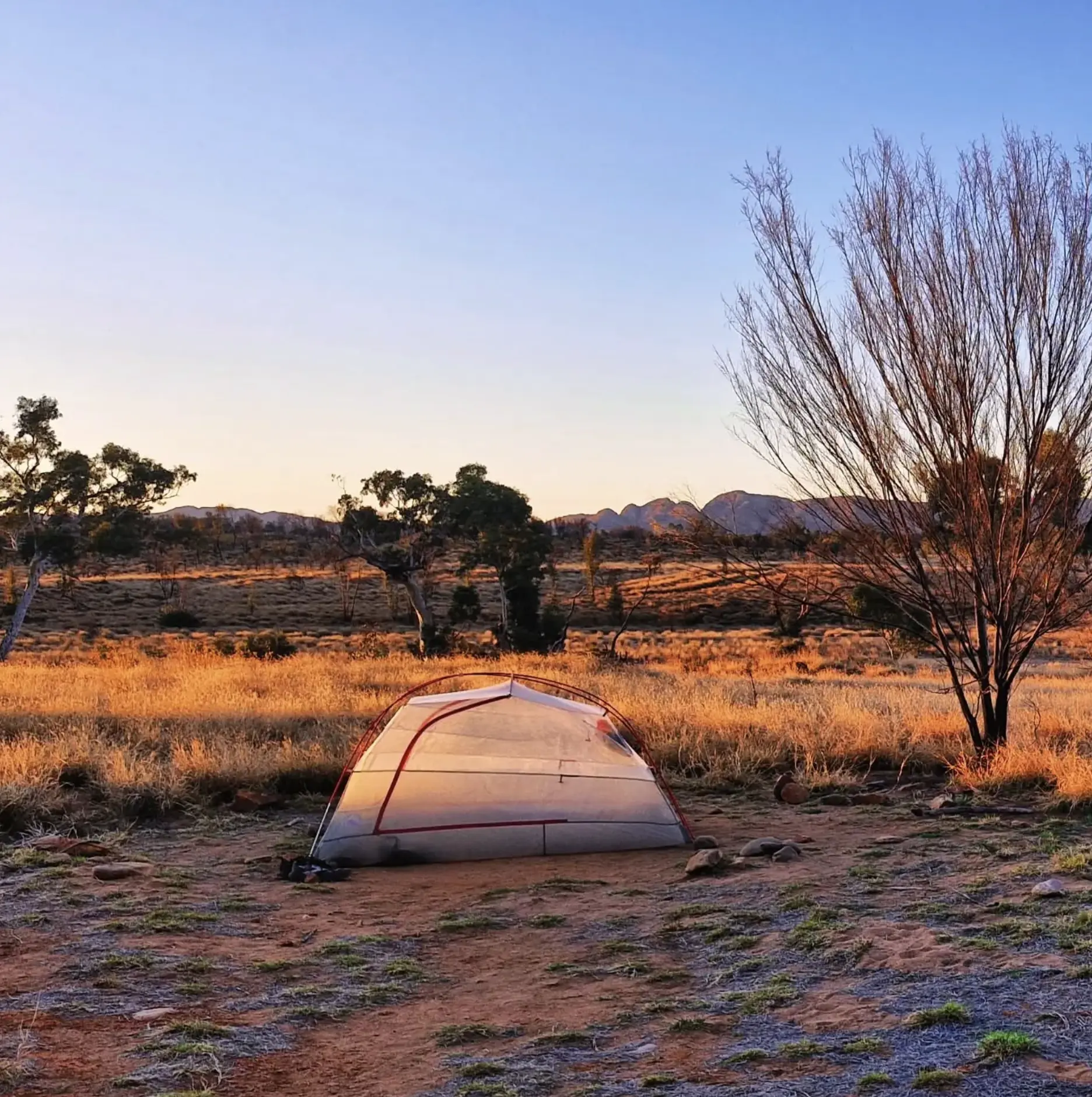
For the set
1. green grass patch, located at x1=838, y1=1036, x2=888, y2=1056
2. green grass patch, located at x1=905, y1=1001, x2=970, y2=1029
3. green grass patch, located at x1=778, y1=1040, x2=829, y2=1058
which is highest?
green grass patch, located at x1=905, y1=1001, x2=970, y2=1029

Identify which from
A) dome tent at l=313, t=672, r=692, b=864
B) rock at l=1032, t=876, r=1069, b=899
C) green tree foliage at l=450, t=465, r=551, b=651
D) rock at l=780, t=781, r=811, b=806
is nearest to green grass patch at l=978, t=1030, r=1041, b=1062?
rock at l=1032, t=876, r=1069, b=899

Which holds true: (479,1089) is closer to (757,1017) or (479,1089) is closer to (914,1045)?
A: (757,1017)

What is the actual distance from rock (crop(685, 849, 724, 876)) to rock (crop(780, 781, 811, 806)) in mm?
3019

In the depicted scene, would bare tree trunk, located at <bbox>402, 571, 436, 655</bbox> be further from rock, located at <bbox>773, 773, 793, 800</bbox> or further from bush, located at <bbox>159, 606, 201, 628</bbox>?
rock, located at <bbox>773, 773, 793, 800</bbox>

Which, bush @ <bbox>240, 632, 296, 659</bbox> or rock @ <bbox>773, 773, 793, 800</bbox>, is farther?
bush @ <bbox>240, 632, 296, 659</bbox>

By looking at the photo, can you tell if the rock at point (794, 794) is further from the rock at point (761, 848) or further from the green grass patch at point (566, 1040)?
the green grass patch at point (566, 1040)

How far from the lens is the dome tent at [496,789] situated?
931 centimetres

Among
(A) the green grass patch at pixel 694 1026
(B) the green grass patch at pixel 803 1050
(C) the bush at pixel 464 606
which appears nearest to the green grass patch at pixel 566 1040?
(A) the green grass patch at pixel 694 1026

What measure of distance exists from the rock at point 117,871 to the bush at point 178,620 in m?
41.0

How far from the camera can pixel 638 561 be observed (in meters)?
71.1

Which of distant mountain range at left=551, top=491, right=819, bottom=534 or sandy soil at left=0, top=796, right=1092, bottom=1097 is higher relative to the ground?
distant mountain range at left=551, top=491, right=819, bottom=534

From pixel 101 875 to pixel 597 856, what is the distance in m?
3.87

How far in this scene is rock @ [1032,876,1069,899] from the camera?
256 inches

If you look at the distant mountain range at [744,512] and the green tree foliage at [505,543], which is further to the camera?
the green tree foliage at [505,543]
